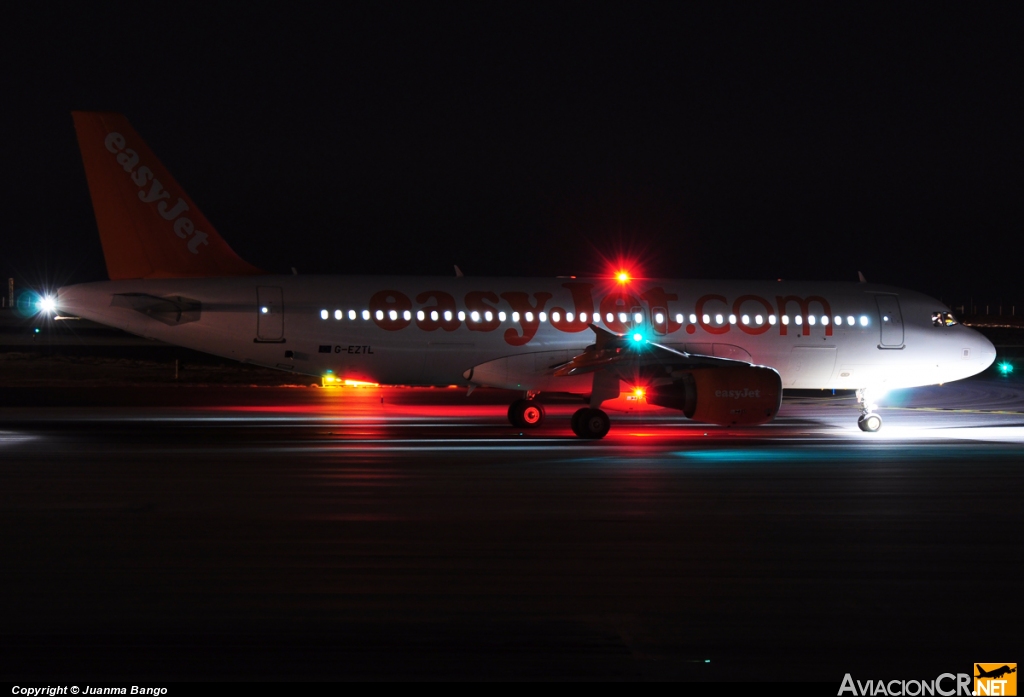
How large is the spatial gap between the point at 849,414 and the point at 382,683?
24124 mm

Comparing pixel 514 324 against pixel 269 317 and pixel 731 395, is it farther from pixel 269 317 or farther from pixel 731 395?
pixel 731 395

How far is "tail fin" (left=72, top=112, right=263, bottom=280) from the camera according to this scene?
22312 mm

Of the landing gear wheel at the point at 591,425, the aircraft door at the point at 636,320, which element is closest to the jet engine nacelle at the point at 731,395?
the landing gear wheel at the point at 591,425

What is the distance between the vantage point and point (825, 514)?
1088cm

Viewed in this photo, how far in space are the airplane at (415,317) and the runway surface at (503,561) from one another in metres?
4.55

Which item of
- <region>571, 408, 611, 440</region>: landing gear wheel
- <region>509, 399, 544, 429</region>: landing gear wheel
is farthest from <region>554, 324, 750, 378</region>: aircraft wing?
<region>571, 408, 611, 440</region>: landing gear wheel

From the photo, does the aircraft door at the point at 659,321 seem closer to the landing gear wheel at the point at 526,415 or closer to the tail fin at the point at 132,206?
the landing gear wheel at the point at 526,415

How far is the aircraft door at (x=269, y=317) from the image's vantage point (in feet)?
72.1

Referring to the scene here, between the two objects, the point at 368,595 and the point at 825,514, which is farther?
the point at 825,514

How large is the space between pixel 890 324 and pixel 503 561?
19331mm

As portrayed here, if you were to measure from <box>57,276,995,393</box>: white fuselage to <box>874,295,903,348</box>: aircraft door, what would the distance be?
3cm

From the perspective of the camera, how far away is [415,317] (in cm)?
2266

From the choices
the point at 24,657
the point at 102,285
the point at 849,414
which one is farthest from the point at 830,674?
the point at 849,414

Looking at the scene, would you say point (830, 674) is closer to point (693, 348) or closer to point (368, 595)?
point (368, 595)
